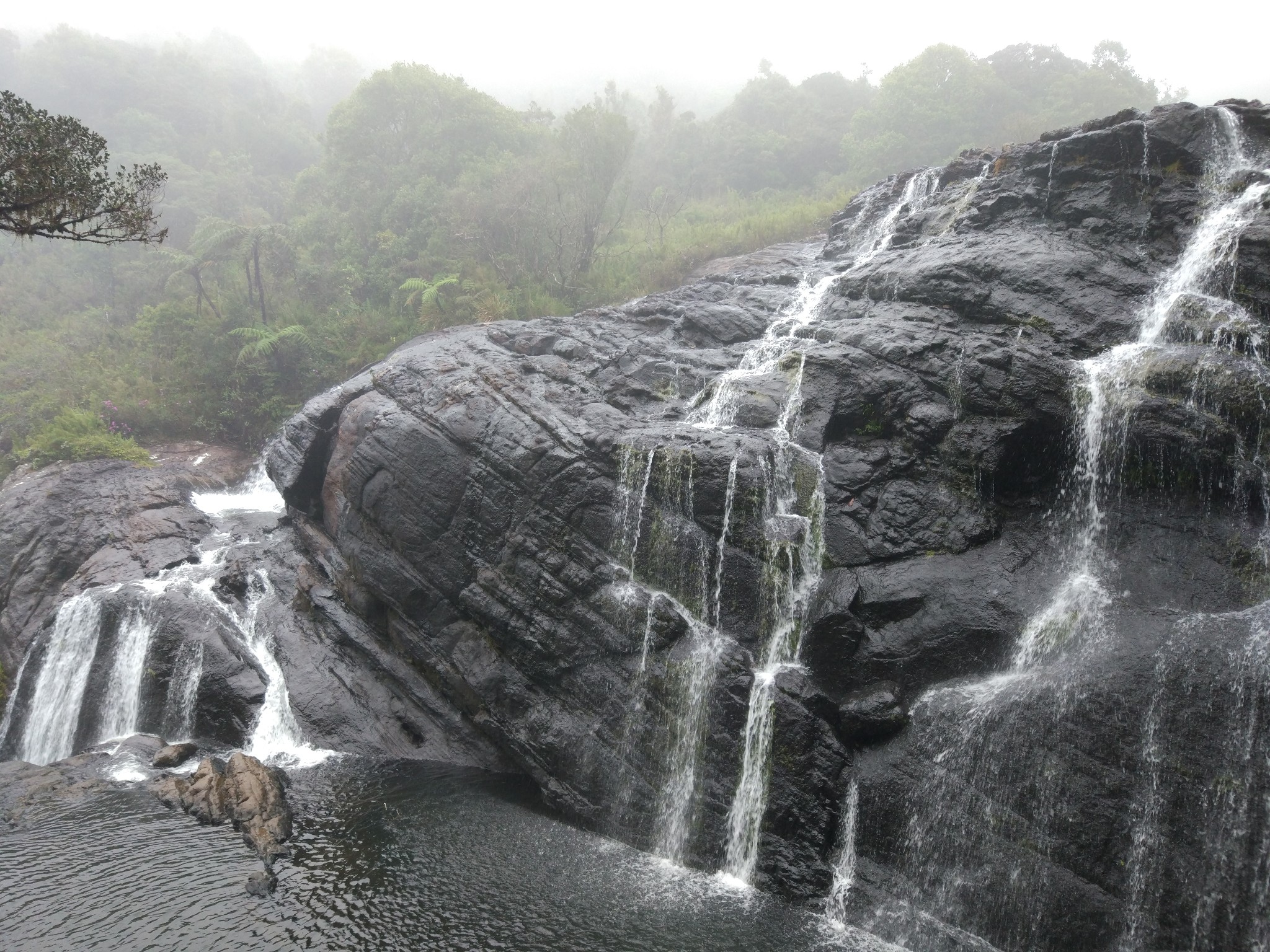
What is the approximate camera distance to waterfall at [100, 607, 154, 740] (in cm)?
Answer: 1555

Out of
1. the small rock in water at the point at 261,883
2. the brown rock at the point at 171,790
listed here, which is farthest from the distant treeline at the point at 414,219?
the small rock in water at the point at 261,883

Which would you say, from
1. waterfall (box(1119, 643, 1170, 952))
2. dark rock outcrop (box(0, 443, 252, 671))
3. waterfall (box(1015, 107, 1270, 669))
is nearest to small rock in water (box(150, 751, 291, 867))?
dark rock outcrop (box(0, 443, 252, 671))

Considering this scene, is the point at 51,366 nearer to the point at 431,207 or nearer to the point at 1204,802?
the point at 431,207

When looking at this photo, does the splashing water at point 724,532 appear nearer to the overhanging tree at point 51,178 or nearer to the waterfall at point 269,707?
the waterfall at point 269,707

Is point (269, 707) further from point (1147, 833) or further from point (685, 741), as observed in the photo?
point (1147, 833)

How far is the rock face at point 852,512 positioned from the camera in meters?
11.1

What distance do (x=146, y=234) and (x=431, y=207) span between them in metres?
21.0

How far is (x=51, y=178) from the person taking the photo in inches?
404

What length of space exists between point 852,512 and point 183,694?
14.4 metres

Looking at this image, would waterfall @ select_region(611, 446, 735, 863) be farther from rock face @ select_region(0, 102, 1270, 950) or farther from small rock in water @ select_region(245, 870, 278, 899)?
small rock in water @ select_region(245, 870, 278, 899)

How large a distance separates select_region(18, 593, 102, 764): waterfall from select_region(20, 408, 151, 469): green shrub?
667 centimetres

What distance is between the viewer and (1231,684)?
927 cm

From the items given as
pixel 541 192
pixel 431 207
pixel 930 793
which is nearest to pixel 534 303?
pixel 541 192

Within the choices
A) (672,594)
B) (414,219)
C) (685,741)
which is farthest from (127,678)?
(414,219)
